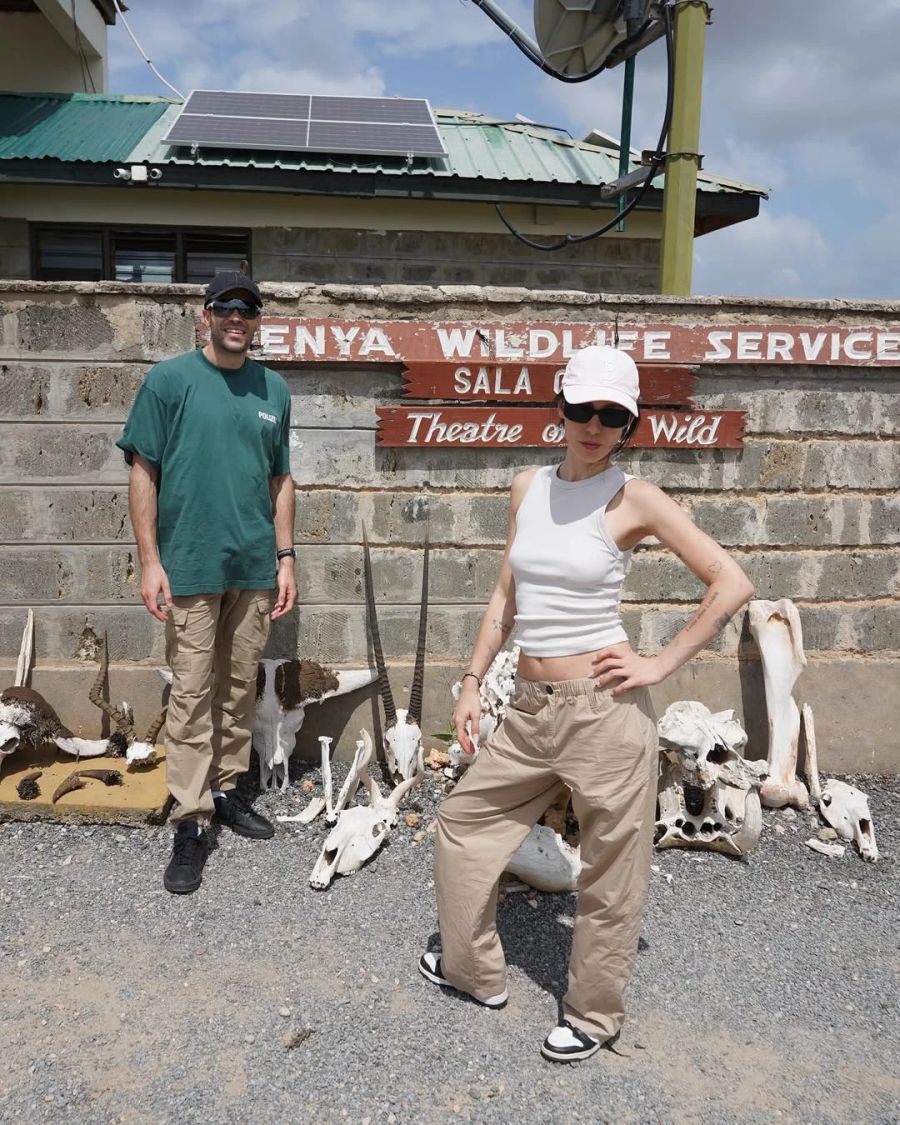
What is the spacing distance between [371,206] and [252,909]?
5847mm

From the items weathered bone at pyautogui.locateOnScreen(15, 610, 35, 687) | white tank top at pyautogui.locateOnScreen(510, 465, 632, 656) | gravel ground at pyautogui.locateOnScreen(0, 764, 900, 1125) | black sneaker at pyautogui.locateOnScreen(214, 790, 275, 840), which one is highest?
white tank top at pyautogui.locateOnScreen(510, 465, 632, 656)

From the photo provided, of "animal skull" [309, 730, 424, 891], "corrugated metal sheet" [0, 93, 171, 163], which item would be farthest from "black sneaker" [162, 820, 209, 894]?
"corrugated metal sheet" [0, 93, 171, 163]

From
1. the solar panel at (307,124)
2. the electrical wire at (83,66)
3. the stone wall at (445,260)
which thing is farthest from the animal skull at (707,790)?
the electrical wire at (83,66)

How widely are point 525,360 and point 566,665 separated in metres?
2.32

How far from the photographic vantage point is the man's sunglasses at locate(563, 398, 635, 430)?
239cm

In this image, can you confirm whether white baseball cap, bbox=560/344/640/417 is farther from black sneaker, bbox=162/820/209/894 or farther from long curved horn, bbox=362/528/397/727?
black sneaker, bbox=162/820/209/894

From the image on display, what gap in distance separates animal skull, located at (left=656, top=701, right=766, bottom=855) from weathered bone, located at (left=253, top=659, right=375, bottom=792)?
1741 millimetres

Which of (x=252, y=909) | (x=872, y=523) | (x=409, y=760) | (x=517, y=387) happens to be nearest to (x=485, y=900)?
(x=252, y=909)

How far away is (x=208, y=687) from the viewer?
3646 millimetres

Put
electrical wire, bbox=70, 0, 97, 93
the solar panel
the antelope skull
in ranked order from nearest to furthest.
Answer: the antelope skull, the solar panel, electrical wire, bbox=70, 0, 97, 93

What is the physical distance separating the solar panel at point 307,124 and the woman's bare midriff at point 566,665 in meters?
5.90

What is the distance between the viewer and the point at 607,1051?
8.61 ft

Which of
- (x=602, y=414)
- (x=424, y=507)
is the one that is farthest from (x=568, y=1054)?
(x=424, y=507)

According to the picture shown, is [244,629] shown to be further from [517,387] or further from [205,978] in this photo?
[517,387]
